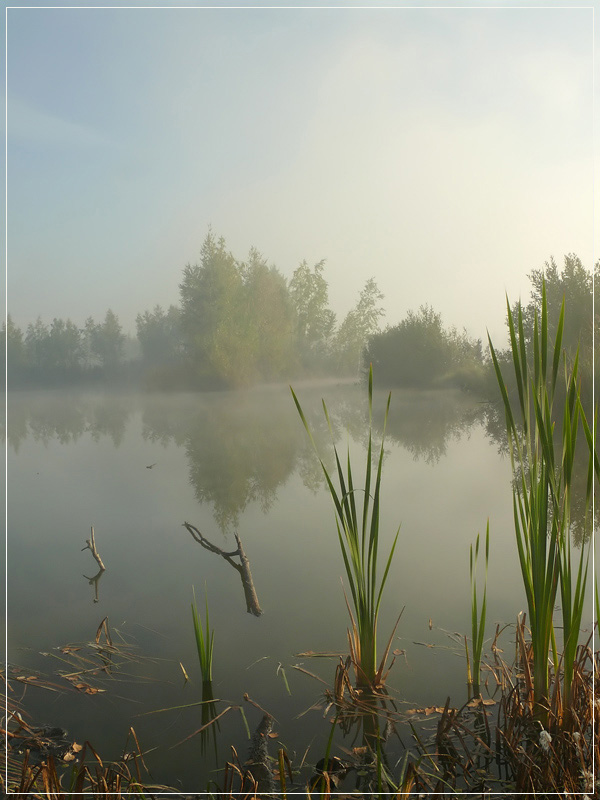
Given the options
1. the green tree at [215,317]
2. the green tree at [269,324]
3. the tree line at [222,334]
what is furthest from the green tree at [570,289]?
the green tree at [215,317]

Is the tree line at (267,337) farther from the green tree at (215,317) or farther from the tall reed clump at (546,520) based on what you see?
the tall reed clump at (546,520)

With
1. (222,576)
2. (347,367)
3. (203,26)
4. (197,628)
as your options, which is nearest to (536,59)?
(203,26)

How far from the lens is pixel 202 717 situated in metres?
1.97

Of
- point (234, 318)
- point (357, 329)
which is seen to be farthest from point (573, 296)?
point (234, 318)

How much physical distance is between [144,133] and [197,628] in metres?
3.54

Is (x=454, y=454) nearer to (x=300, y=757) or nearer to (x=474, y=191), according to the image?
(x=474, y=191)

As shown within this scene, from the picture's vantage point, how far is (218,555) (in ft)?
10.8

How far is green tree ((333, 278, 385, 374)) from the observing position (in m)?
4.48

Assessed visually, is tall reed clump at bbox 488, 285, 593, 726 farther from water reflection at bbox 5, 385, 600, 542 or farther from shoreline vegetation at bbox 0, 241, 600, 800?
water reflection at bbox 5, 385, 600, 542

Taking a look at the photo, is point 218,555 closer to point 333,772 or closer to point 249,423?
point 249,423

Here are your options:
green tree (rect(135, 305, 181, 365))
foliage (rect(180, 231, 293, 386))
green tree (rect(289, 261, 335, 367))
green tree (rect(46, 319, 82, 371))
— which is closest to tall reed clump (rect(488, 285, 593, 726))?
green tree (rect(289, 261, 335, 367))

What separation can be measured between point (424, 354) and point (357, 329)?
1.67ft

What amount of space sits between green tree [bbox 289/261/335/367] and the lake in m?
0.26

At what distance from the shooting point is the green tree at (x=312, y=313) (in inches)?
180
